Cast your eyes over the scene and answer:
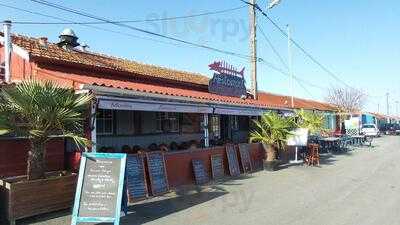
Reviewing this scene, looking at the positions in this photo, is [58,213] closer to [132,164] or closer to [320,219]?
[132,164]

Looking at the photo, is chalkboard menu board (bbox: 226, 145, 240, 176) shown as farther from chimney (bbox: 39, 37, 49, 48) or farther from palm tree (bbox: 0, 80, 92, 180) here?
palm tree (bbox: 0, 80, 92, 180)

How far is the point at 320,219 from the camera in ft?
29.2

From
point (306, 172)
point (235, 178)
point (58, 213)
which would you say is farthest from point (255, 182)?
point (58, 213)

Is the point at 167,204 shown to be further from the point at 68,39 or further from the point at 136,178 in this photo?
the point at 68,39

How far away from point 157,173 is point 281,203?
331 centimetres

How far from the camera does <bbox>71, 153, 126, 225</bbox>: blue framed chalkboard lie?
829 cm

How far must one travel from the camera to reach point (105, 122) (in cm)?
1520

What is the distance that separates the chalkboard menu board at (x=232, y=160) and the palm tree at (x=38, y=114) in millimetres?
7664

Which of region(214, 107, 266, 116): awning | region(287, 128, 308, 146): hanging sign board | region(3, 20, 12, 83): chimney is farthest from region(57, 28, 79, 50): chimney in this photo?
region(287, 128, 308, 146): hanging sign board

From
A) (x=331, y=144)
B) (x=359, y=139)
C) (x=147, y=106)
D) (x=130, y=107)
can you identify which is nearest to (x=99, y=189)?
(x=130, y=107)

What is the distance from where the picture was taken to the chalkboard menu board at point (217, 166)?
15086 millimetres

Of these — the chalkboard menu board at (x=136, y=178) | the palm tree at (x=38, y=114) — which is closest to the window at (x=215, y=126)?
the chalkboard menu board at (x=136, y=178)

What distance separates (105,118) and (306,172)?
7.49 meters

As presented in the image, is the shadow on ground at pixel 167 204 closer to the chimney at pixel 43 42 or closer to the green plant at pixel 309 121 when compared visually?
the chimney at pixel 43 42
